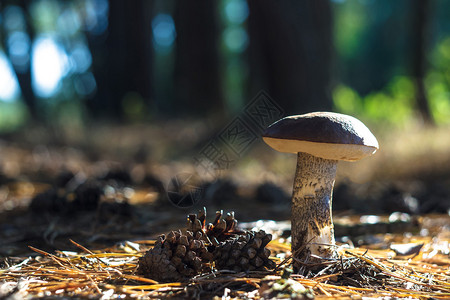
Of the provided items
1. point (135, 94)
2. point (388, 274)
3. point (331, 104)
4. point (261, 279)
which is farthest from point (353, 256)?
point (135, 94)

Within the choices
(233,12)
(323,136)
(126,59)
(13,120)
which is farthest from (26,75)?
(233,12)

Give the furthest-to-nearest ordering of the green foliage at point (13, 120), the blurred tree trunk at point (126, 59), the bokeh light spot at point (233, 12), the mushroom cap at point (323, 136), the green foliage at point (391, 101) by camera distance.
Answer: the bokeh light spot at point (233, 12)
the blurred tree trunk at point (126, 59)
the green foliage at point (13, 120)
the green foliage at point (391, 101)
the mushroom cap at point (323, 136)

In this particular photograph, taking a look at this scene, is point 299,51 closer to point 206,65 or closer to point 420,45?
point 206,65

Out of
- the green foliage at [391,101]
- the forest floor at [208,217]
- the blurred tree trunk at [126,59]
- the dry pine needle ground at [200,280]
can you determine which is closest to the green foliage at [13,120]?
the blurred tree trunk at [126,59]

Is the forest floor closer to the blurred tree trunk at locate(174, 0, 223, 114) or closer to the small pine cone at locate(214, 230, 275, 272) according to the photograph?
the small pine cone at locate(214, 230, 275, 272)

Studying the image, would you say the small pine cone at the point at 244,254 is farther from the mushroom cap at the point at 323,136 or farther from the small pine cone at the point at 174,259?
the mushroom cap at the point at 323,136

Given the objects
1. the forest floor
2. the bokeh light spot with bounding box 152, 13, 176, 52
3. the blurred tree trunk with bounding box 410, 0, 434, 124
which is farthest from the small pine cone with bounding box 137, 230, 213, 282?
the bokeh light spot with bounding box 152, 13, 176, 52

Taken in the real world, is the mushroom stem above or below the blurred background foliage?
below
